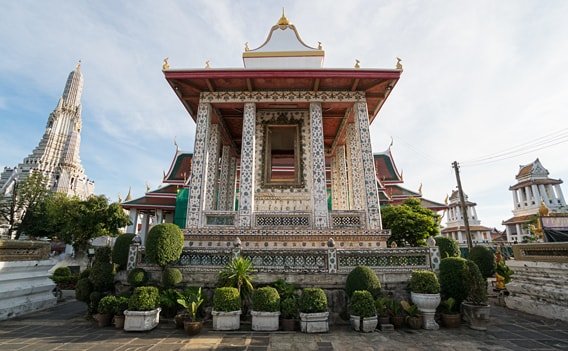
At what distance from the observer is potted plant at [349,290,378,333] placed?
5.54m

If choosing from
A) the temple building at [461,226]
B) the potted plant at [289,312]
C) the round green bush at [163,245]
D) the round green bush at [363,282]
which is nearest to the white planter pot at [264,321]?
the potted plant at [289,312]

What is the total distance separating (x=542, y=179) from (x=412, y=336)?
47388 millimetres

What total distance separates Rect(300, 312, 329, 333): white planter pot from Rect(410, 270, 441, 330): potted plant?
2.16 meters

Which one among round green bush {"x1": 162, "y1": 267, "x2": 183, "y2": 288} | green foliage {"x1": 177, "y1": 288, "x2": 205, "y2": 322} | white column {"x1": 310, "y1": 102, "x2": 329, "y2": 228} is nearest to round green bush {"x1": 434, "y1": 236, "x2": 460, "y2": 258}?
white column {"x1": 310, "y1": 102, "x2": 329, "y2": 228}

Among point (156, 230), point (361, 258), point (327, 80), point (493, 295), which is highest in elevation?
point (327, 80)

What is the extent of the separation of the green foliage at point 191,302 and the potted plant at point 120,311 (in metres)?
1.15

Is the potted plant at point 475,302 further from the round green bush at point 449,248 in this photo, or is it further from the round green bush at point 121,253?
the round green bush at point 121,253

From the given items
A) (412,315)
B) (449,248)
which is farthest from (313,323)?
(449,248)

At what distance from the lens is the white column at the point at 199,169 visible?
9250 mm

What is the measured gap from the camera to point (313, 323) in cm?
550

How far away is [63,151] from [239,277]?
5918 centimetres

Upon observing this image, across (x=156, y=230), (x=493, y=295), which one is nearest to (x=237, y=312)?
(x=156, y=230)

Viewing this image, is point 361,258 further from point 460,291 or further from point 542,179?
point 542,179

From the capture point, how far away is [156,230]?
6.58 metres
